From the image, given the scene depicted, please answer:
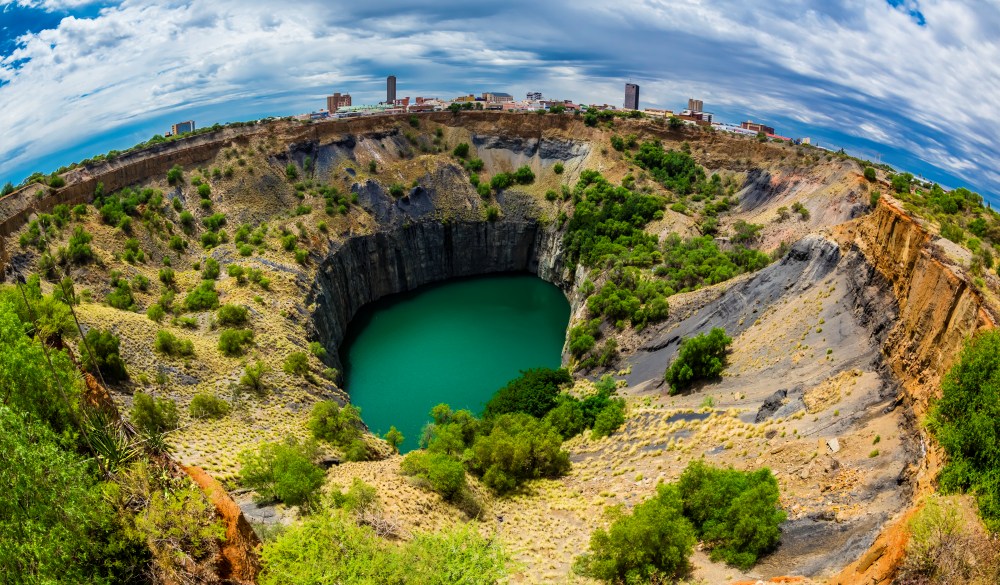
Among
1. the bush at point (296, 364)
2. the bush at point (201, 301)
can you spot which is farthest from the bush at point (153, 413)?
the bush at point (201, 301)

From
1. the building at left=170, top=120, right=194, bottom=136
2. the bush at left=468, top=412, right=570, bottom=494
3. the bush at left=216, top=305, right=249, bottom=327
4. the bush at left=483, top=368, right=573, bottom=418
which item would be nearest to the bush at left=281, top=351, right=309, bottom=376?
the bush at left=216, top=305, right=249, bottom=327

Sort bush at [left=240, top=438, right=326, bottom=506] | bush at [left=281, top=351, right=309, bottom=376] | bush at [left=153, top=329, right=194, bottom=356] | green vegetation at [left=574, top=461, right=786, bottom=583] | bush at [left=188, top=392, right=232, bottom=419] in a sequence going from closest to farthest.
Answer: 1. green vegetation at [left=574, top=461, right=786, bottom=583]
2. bush at [left=240, top=438, right=326, bottom=506]
3. bush at [left=188, top=392, right=232, bottom=419]
4. bush at [left=153, top=329, right=194, bottom=356]
5. bush at [left=281, top=351, right=309, bottom=376]

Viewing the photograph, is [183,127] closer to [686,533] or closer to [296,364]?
[296,364]

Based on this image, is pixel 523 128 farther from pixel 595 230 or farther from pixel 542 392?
pixel 542 392

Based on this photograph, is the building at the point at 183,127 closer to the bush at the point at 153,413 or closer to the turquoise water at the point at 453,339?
the turquoise water at the point at 453,339

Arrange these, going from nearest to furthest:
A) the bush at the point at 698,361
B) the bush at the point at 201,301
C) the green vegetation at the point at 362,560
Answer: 1. the green vegetation at the point at 362,560
2. the bush at the point at 698,361
3. the bush at the point at 201,301

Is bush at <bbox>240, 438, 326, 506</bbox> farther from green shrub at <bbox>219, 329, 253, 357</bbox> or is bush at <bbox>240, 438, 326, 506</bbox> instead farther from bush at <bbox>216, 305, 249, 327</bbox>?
bush at <bbox>216, 305, 249, 327</bbox>

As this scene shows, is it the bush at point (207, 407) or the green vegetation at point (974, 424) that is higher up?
the green vegetation at point (974, 424)
